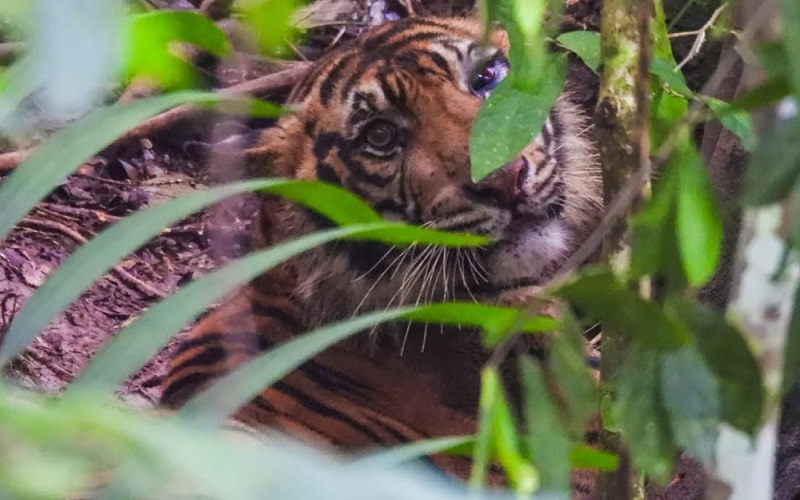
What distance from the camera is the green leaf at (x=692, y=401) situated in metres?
0.75

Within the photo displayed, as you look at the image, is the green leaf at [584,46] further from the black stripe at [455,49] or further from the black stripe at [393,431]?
the black stripe at [393,431]

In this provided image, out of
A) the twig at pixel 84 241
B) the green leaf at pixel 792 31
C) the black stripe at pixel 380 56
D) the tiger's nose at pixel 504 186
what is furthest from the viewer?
the twig at pixel 84 241

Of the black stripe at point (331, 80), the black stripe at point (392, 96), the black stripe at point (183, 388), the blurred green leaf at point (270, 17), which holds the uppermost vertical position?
the black stripe at point (331, 80)

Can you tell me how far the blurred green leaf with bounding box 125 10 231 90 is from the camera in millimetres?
702

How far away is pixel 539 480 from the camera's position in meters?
0.77

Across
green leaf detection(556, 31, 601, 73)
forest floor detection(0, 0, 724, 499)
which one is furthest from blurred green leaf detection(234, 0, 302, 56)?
forest floor detection(0, 0, 724, 499)

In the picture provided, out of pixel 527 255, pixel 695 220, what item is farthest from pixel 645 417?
pixel 527 255

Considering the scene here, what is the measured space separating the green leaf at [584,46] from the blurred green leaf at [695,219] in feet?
2.52

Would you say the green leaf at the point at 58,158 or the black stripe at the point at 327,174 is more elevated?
the black stripe at the point at 327,174

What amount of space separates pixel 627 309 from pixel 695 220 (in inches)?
3.3

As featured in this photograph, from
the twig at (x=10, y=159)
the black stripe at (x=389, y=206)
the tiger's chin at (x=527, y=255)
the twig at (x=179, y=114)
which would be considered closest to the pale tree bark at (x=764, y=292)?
the tiger's chin at (x=527, y=255)

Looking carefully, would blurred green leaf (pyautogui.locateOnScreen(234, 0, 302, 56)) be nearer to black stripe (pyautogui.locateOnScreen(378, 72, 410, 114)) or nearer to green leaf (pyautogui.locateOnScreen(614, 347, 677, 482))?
green leaf (pyautogui.locateOnScreen(614, 347, 677, 482))

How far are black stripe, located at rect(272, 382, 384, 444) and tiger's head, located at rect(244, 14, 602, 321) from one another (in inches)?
7.9

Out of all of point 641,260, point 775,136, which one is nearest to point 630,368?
point 641,260
